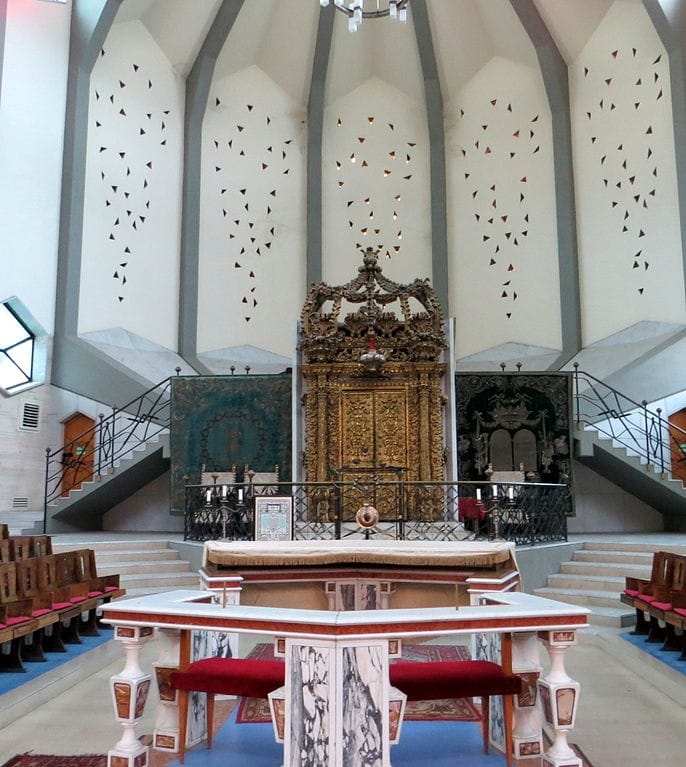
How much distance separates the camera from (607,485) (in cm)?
1281

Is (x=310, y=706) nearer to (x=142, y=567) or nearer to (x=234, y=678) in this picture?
(x=234, y=678)

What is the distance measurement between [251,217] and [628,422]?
29.6 feet

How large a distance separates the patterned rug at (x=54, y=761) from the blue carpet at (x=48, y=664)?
125 cm

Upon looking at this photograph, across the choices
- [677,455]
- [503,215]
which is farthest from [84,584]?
[503,215]

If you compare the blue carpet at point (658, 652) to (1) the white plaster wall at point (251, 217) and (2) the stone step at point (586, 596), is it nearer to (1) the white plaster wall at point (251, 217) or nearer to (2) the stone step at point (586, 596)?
(2) the stone step at point (586, 596)

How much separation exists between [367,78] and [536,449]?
10.3m

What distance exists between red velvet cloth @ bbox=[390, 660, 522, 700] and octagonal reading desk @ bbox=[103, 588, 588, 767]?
14cm

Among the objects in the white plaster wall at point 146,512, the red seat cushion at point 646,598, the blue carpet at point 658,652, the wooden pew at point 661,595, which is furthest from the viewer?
the white plaster wall at point 146,512

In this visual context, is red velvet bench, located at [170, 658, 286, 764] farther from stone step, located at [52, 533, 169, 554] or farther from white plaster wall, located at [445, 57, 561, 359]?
white plaster wall, located at [445, 57, 561, 359]

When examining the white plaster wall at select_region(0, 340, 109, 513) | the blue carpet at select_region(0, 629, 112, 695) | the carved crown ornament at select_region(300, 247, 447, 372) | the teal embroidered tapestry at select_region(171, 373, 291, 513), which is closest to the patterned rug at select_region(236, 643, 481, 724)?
the blue carpet at select_region(0, 629, 112, 695)

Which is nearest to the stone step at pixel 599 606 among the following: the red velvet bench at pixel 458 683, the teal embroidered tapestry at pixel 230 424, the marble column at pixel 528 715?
the marble column at pixel 528 715

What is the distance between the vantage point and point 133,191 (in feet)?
49.0

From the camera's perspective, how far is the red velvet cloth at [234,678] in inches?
127

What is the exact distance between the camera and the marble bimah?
2.82 meters
